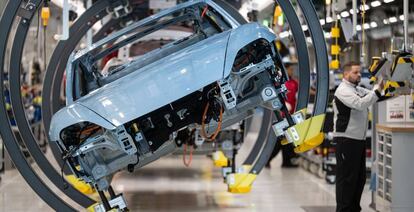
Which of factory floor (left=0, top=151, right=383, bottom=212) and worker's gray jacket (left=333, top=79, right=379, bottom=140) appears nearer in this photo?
worker's gray jacket (left=333, top=79, right=379, bottom=140)

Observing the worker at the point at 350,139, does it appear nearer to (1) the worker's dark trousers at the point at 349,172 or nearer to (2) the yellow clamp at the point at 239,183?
(1) the worker's dark trousers at the point at 349,172

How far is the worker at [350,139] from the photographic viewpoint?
9195 mm

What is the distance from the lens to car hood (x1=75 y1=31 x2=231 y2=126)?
700cm

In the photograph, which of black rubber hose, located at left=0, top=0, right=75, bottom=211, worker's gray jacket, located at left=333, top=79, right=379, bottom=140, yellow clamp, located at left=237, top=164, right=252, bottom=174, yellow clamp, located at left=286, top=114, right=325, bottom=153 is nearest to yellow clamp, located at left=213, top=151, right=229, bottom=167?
yellow clamp, located at left=237, top=164, right=252, bottom=174

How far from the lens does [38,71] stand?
2170 centimetres

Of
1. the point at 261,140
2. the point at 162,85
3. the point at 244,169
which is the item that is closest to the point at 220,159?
the point at 261,140

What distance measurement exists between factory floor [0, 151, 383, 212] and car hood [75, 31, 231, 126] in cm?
352

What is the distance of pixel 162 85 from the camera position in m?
7.10

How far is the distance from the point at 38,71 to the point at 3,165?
7.07 meters

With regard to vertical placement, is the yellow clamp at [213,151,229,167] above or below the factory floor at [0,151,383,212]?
above

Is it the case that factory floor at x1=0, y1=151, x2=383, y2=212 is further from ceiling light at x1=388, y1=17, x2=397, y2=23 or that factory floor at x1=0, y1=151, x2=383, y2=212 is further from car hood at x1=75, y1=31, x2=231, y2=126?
ceiling light at x1=388, y1=17, x2=397, y2=23

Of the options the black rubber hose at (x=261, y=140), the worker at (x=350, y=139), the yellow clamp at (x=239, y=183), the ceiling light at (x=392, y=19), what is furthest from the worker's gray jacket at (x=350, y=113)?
the ceiling light at (x=392, y=19)

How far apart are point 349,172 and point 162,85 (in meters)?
2.90

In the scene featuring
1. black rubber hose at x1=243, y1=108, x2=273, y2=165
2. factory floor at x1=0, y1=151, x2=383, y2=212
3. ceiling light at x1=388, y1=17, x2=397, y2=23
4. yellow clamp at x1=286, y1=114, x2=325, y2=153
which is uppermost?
ceiling light at x1=388, y1=17, x2=397, y2=23
